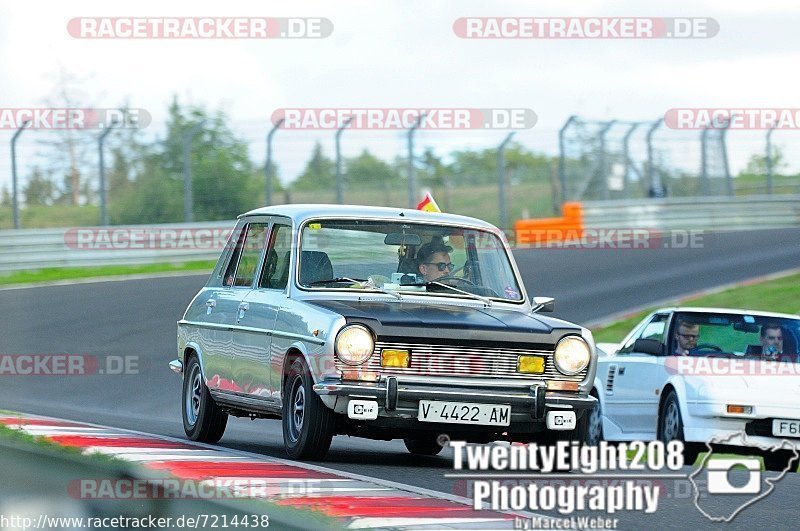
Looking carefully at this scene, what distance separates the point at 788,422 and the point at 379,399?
164 inches

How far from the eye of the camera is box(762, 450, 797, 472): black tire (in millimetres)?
11758

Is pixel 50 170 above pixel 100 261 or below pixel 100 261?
above

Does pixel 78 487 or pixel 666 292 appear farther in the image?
pixel 666 292

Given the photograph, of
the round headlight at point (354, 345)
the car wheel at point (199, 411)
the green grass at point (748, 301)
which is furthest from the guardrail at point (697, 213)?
the round headlight at point (354, 345)

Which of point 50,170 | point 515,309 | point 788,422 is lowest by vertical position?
point 788,422

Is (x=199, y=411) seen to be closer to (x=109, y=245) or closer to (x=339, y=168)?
(x=109, y=245)

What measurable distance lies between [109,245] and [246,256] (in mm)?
15964

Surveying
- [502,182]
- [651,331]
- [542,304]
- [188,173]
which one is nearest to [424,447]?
[542,304]

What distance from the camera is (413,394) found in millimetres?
8586

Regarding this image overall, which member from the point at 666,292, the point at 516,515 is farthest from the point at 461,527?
the point at 666,292

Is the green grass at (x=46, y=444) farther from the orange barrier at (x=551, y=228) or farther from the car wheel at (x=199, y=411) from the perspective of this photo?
the orange barrier at (x=551, y=228)

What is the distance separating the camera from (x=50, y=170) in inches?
1018

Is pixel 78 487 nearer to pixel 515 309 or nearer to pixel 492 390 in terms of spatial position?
pixel 492 390

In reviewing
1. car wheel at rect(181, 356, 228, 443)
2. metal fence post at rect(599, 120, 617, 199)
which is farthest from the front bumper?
metal fence post at rect(599, 120, 617, 199)
